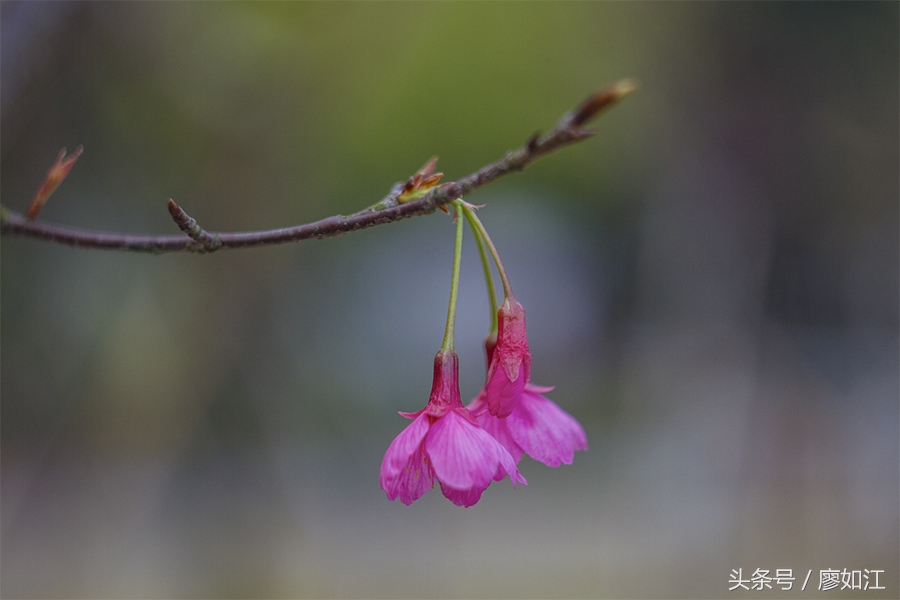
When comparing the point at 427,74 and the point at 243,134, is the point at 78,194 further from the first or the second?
the point at 427,74

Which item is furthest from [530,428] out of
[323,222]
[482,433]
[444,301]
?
[444,301]

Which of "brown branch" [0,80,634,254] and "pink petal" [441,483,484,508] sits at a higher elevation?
"brown branch" [0,80,634,254]

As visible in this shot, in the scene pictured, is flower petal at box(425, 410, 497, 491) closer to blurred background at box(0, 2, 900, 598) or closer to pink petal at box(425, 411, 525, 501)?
pink petal at box(425, 411, 525, 501)

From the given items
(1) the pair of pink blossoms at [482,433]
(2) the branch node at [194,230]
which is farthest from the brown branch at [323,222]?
(1) the pair of pink blossoms at [482,433]

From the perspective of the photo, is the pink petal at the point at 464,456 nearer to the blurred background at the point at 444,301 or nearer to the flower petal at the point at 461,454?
the flower petal at the point at 461,454

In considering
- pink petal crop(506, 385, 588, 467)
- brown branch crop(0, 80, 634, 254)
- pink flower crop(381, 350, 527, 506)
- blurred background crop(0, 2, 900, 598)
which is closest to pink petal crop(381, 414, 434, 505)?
pink flower crop(381, 350, 527, 506)

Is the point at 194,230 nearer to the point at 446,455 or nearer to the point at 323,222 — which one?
the point at 323,222
